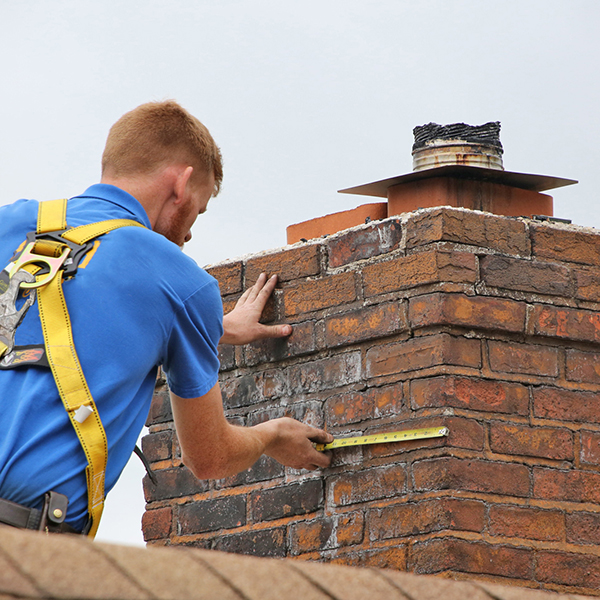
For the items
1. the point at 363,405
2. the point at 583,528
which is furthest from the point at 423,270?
the point at 583,528

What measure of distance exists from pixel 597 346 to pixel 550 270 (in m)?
0.29

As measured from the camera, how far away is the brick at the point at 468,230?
9.20 feet

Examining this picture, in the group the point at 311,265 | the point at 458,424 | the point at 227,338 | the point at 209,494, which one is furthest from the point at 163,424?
the point at 458,424

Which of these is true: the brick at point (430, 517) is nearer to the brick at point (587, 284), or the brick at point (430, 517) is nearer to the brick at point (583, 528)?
the brick at point (583, 528)

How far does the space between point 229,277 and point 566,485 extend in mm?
1379

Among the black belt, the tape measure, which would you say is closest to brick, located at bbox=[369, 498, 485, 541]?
the tape measure

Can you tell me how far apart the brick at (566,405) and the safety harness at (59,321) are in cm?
145

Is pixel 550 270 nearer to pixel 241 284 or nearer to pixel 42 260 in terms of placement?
pixel 241 284

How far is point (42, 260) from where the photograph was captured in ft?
6.53

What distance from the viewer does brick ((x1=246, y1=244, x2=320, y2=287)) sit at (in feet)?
10.3

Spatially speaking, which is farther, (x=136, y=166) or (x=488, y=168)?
(x=488, y=168)

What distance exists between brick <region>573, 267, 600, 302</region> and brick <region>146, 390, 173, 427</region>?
1537 millimetres

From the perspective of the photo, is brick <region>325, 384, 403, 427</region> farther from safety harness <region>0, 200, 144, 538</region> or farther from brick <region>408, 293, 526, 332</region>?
safety harness <region>0, 200, 144, 538</region>

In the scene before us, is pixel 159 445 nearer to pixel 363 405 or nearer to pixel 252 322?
pixel 252 322
